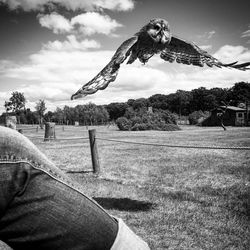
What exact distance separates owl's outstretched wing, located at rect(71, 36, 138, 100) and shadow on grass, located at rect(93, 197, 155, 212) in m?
2.57

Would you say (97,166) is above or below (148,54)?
below

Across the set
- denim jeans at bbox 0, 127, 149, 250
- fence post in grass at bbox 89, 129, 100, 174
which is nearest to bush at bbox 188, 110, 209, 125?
fence post in grass at bbox 89, 129, 100, 174

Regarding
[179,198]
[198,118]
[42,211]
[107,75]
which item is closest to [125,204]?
[179,198]

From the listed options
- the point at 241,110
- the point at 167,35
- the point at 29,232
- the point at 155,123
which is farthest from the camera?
the point at 241,110

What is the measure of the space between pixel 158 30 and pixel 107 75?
63.1 inches

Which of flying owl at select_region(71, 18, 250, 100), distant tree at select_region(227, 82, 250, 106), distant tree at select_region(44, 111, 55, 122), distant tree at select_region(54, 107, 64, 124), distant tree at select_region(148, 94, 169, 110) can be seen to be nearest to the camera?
flying owl at select_region(71, 18, 250, 100)

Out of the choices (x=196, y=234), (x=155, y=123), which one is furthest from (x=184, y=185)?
(x=155, y=123)

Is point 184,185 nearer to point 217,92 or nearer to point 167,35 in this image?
point 167,35

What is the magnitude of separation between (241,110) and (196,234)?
2129 inches

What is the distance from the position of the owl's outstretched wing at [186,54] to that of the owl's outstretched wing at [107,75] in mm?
1341

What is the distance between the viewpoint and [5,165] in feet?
2.33

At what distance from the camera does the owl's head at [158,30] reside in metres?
4.23

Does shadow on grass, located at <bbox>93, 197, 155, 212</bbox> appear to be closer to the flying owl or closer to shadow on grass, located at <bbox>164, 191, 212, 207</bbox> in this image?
shadow on grass, located at <bbox>164, 191, 212, 207</bbox>

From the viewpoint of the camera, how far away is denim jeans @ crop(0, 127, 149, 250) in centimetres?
69
